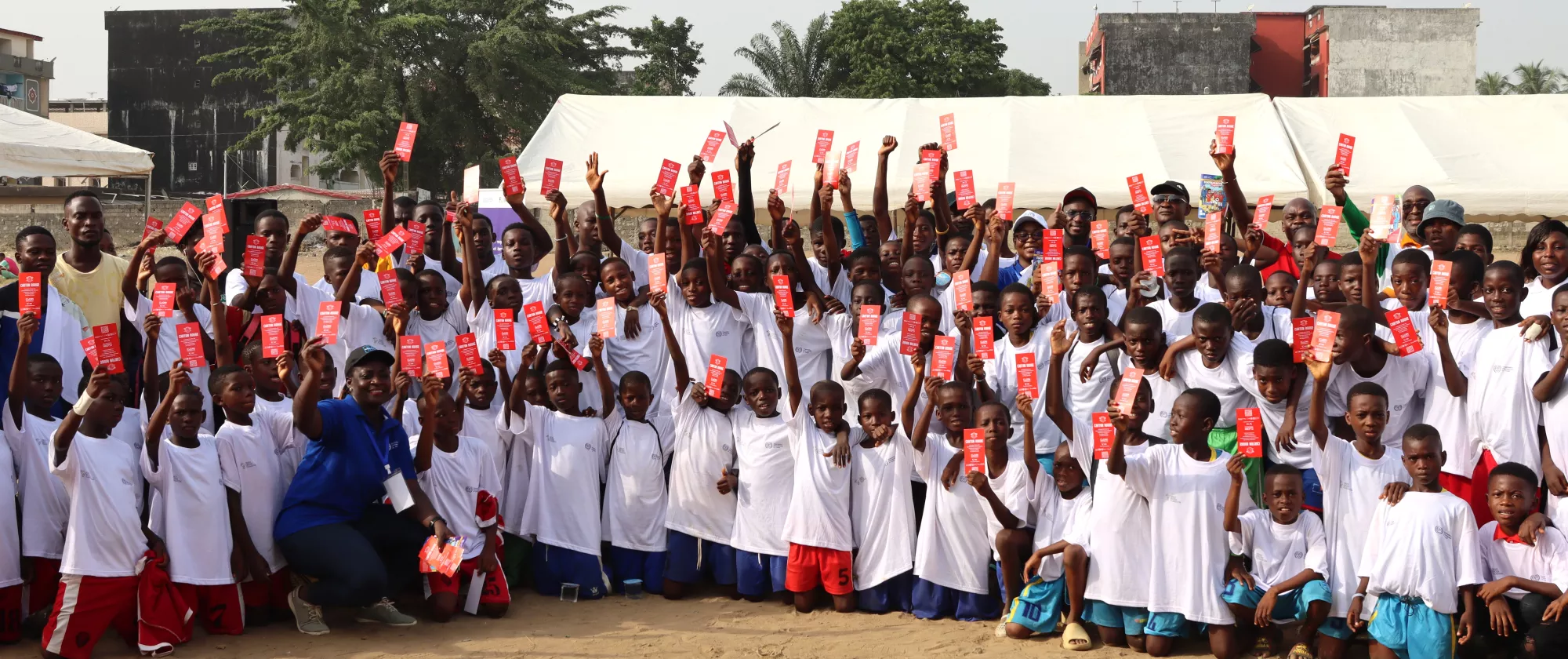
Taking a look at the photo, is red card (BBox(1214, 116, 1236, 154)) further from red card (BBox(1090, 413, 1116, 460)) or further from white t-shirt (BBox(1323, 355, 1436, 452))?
red card (BBox(1090, 413, 1116, 460))

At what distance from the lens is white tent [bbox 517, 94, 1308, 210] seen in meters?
14.6

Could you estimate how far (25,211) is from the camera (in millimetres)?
30844

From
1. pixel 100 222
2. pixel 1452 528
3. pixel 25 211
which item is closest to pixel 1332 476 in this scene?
pixel 1452 528

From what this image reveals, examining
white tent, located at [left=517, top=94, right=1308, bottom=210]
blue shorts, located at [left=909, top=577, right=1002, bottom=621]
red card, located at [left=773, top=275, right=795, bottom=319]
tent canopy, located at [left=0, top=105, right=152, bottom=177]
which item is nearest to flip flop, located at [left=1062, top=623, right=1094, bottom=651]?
blue shorts, located at [left=909, top=577, right=1002, bottom=621]

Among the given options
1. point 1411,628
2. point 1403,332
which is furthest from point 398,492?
point 1403,332

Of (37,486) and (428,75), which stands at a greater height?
(428,75)

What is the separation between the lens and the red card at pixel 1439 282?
573 cm

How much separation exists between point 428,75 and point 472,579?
2632 cm

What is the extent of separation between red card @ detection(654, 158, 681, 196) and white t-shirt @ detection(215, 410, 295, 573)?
2.67m

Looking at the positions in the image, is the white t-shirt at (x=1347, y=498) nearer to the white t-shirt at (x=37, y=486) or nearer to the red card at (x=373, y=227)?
the red card at (x=373, y=227)

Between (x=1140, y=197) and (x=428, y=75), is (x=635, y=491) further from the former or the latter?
(x=428, y=75)

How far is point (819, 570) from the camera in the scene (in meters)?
6.57

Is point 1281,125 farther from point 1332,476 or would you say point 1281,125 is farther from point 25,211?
point 25,211

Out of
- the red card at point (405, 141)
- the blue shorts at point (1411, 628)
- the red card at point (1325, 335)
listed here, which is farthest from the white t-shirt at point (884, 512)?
the red card at point (405, 141)
